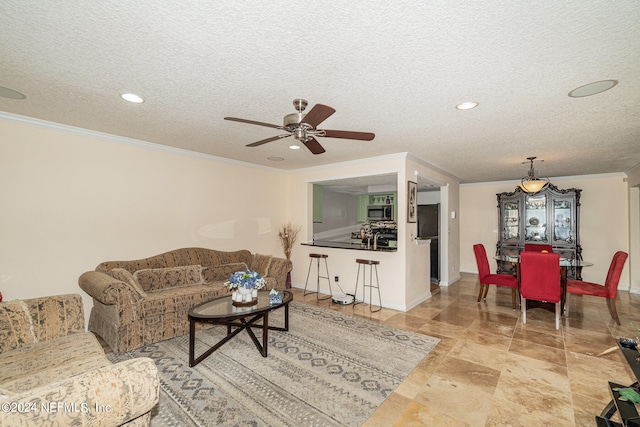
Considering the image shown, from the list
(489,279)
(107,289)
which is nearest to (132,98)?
(107,289)

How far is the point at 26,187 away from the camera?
313 centimetres

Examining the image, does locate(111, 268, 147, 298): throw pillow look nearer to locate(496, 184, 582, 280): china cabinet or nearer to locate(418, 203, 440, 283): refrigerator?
locate(418, 203, 440, 283): refrigerator

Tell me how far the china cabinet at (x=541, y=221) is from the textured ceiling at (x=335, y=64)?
3025 mm

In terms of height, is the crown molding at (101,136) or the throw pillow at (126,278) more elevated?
the crown molding at (101,136)

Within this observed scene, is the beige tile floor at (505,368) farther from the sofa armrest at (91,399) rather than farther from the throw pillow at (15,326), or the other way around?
the throw pillow at (15,326)

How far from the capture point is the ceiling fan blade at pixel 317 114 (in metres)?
1.98

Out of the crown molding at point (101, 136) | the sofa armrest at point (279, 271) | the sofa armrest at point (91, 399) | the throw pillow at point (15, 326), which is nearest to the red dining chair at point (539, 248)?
the sofa armrest at point (279, 271)

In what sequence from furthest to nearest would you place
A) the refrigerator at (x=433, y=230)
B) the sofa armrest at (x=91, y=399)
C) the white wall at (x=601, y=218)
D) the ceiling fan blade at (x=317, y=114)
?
1. the refrigerator at (x=433, y=230)
2. the white wall at (x=601, y=218)
3. the ceiling fan blade at (x=317, y=114)
4. the sofa armrest at (x=91, y=399)

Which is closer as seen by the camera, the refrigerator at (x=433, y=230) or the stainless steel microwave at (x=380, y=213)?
the refrigerator at (x=433, y=230)

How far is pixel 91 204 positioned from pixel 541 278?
242 inches

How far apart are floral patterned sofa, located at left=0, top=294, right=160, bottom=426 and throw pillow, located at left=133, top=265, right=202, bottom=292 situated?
111cm

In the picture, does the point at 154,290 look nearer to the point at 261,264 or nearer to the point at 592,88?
the point at 261,264

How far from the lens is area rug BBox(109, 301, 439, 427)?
2.05 m

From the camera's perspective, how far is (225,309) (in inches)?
116
